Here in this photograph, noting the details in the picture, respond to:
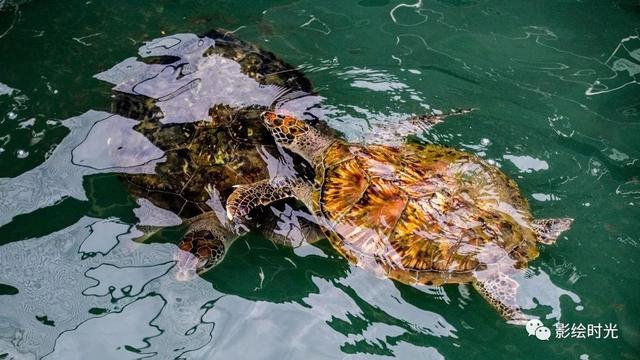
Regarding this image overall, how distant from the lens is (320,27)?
5.25 metres

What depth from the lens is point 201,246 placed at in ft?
11.5

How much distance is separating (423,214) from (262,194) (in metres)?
1.16

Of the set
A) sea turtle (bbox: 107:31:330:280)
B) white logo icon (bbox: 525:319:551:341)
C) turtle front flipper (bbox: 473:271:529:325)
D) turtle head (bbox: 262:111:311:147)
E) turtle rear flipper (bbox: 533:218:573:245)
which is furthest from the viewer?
turtle head (bbox: 262:111:311:147)

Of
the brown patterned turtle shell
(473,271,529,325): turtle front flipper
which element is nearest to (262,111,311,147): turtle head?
the brown patterned turtle shell

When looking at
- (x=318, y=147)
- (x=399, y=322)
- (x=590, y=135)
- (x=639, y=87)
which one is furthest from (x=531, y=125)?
(x=399, y=322)

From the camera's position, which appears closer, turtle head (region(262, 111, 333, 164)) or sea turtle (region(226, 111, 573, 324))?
sea turtle (region(226, 111, 573, 324))

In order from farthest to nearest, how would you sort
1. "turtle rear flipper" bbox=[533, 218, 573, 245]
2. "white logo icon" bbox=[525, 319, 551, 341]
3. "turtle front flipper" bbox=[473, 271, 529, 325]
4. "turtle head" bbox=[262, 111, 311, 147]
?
"turtle head" bbox=[262, 111, 311, 147] < "turtle rear flipper" bbox=[533, 218, 573, 245] < "white logo icon" bbox=[525, 319, 551, 341] < "turtle front flipper" bbox=[473, 271, 529, 325]

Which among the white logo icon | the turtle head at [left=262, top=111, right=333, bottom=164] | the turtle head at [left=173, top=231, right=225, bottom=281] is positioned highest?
the turtle head at [left=262, top=111, right=333, bottom=164]

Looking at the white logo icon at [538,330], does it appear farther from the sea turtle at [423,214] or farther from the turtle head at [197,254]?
the turtle head at [197,254]

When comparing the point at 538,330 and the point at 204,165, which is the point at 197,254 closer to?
the point at 204,165

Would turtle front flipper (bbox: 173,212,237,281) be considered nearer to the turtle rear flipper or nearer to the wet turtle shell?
the wet turtle shell

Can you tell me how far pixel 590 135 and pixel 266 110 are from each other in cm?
280

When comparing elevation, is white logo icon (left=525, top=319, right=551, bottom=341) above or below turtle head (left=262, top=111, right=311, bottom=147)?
below

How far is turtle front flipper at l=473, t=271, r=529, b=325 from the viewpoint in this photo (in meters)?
3.21
